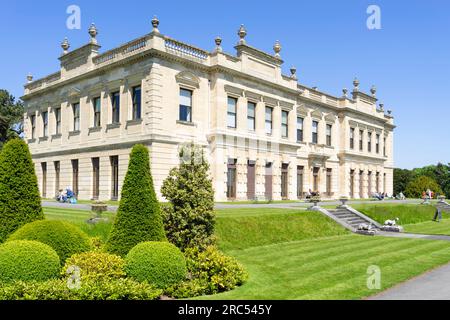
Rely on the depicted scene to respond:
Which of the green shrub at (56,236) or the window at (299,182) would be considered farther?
A: the window at (299,182)

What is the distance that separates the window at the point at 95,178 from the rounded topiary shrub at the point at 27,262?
83.9 ft

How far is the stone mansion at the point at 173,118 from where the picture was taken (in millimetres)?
31391

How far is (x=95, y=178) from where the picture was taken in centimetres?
3584

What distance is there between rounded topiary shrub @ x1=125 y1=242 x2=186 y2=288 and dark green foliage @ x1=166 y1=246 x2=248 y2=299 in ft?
0.91

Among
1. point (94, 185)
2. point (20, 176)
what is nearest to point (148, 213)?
point (20, 176)

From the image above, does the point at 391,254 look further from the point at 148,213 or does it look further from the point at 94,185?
the point at 94,185

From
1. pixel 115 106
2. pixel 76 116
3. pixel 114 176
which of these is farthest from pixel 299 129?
pixel 76 116

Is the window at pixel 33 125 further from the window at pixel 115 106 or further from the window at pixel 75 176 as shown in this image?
the window at pixel 115 106

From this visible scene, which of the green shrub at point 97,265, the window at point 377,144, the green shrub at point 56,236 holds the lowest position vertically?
the green shrub at point 97,265

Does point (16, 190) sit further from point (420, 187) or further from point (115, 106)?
point (420, 187)

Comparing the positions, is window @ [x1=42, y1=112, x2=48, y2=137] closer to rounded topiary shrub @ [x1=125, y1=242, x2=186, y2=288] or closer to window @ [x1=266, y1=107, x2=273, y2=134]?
window @ [x1=266, y1=107, x2=273, y2=134]

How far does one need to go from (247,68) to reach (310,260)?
79.8ft

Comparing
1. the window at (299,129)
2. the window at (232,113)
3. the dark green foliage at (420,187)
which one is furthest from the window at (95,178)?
the dark green foliage at (420,187)
